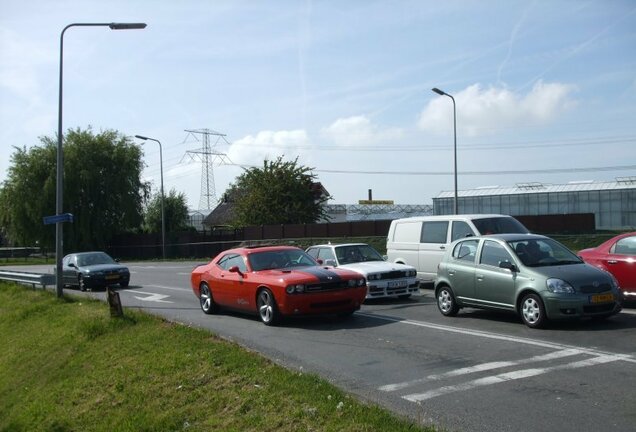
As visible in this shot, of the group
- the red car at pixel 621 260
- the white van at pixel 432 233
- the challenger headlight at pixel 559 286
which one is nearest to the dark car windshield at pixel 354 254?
the white van at pixel 432 233

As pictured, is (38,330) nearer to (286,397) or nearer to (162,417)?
(162,417)

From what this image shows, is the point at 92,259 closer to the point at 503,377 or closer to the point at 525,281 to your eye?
the point at 525,281

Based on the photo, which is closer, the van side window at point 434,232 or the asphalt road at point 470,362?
the asphalt road at point 470,362

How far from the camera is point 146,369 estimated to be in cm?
909

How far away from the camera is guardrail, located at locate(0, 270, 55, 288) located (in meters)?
19.7

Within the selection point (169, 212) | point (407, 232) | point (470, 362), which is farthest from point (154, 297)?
point (169, 212)

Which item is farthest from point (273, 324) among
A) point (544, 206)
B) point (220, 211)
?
point (220, 211)

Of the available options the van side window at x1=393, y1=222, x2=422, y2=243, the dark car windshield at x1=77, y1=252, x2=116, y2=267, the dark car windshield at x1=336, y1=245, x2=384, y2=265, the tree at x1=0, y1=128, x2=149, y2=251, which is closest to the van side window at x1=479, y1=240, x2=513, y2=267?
the dark car windshield at x1=336, y1=245, x2=384, y2=265

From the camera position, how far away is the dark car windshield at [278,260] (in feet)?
41.3

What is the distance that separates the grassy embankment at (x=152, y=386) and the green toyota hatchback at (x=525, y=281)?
14.9 ft

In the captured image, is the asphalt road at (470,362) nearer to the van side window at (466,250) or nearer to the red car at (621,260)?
the red car at (621,260)

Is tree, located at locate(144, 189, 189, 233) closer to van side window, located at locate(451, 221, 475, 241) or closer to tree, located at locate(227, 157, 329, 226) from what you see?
tree, located at locate(227, 157, 329, 226)

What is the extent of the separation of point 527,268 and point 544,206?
149 feet

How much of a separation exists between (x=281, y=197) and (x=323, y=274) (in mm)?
40927
